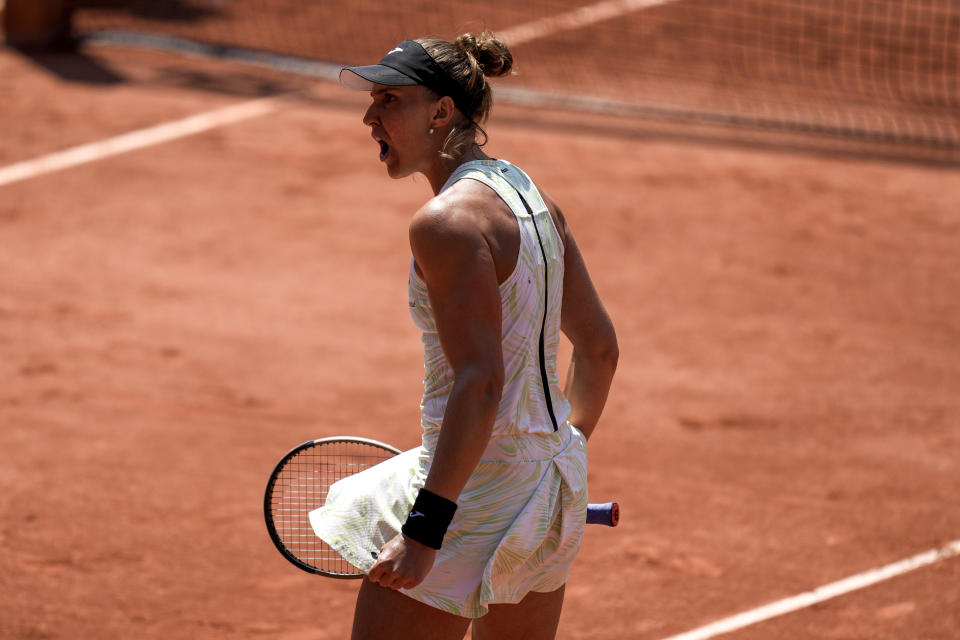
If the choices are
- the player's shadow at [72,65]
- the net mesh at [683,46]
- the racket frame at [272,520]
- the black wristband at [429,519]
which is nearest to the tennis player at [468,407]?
the black wristband at [429,519]

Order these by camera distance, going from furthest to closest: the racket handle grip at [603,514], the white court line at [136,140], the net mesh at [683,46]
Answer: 1. the net mesh at [683,46]
2. the white court line at [136,140]
3. the racket handle grip at [603,514]

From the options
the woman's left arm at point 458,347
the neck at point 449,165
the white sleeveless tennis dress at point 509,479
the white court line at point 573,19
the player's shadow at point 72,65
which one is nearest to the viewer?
the woman's left arm at point 458,347

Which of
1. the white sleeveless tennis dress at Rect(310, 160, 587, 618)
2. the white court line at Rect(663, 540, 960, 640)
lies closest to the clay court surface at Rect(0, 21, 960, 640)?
the white court line at Rect(663, 540, 960, 640)

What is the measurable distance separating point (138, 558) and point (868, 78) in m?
10.2

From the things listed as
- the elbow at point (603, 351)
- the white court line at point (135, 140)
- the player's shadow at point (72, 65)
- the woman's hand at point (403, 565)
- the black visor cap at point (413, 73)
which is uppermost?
the black visor cap at point (413, 73)

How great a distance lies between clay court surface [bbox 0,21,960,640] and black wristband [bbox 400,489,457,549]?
207 centimetres

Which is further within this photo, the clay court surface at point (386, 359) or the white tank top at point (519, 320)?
the clay court surface at point (386, 359)

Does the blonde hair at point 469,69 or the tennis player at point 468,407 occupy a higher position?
the blonde hair at point 469,69

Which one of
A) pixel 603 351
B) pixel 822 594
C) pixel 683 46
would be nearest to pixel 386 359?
pixel 822 594

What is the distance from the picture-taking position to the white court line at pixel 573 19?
13414 mm

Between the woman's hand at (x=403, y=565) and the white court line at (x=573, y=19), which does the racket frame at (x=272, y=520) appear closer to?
the woman's hand at (x=403, y=565)

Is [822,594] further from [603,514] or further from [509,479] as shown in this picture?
[509,479]

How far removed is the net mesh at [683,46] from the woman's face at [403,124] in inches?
349

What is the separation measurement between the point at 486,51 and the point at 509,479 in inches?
40.5
